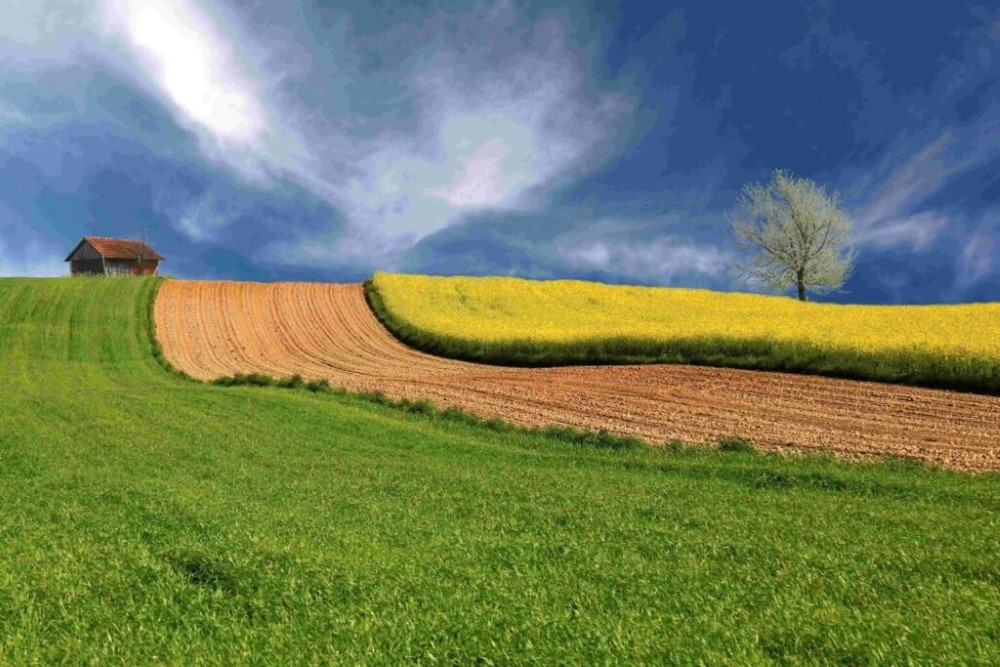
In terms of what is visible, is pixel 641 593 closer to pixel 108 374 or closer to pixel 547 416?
pixel 547 416

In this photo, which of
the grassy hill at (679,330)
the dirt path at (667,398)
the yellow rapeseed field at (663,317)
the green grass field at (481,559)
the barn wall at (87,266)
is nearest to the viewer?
the green grass field at (481,559)

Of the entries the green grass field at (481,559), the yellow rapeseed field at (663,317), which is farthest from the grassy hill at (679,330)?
the green grass field at (481,559)

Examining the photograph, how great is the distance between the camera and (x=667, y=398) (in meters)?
25.3

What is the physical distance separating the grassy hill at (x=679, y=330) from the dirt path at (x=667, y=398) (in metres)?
1.54

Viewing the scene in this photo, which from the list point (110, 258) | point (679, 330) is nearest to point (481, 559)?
point (679, 330)

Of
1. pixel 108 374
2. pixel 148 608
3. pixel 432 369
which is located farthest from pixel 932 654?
pixel 108 374

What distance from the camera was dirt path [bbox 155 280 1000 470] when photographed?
1950 cm

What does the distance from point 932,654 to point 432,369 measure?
3259cm

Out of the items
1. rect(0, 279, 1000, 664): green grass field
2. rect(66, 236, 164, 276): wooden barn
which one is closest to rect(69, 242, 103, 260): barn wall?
rect(66, 236, 164, 276): wooden barn

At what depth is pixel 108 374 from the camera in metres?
39.3

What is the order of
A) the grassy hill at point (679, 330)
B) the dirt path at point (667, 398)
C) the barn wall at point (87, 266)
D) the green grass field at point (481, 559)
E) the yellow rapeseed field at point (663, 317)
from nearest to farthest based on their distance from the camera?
1. the green grass field at point (481, 559)
2. the dirt path at point (667, 398)
3. the grassy hill at point (679, 330)
4. the yellow rapeseed field at point (663, 317)
5. the barn wall at point (87, 266)

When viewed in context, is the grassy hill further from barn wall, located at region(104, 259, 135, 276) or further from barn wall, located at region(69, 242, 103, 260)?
barn wall, located at region(69, 242, 103, 260)

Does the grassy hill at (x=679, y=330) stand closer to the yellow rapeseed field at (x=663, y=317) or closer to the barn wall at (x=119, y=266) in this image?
the yellow rapeseed field at (x=663, y=317)

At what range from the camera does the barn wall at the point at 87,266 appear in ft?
272
